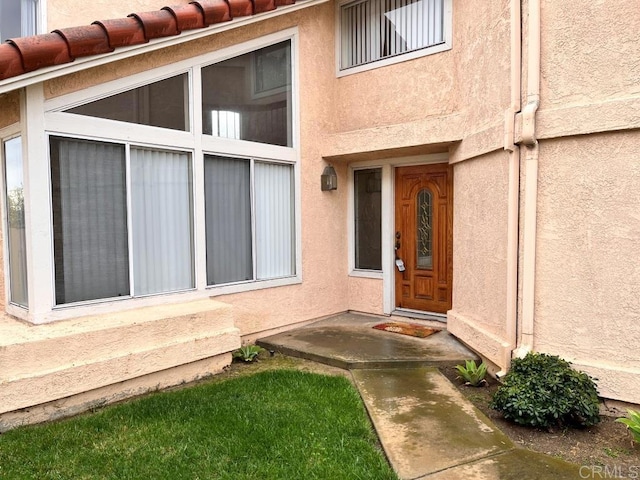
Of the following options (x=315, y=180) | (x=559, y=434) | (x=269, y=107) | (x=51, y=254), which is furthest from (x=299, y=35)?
(x=559, y=434)

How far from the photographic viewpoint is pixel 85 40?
4.50m

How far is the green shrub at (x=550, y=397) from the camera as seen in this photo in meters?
4.27

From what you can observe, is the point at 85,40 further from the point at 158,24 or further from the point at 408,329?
the point at 408,329

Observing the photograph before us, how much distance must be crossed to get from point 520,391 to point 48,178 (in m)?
5.29

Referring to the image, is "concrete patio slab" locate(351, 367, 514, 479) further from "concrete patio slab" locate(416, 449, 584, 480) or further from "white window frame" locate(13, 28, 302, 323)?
"white window frame" locate(13, 28, 302, 323)

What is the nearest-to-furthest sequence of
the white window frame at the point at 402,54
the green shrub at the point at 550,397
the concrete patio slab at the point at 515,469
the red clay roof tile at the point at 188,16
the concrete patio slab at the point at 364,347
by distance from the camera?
the concrete patio slab at the point at 515,469, the green shrub at the point at 550,397, the red clay roof tile at the point at 188,16, the concrete patio slab at the point at 364,347, the white window frame at the point at 402,54

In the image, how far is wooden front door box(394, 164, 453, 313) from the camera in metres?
7.70

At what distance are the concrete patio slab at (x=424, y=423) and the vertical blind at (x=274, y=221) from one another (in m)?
2.40

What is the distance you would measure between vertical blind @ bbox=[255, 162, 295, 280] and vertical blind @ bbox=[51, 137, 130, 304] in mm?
2158

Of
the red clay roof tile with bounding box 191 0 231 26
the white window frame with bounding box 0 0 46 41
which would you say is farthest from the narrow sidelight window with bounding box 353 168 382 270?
the white window frame with bounding box 0 0 46 41

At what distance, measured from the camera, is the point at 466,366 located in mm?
5660

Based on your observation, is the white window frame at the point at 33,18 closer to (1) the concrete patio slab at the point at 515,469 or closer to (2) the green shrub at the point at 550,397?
(1) the concrete patio slab at the point at 515,469

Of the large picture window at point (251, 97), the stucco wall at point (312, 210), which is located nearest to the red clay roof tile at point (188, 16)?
the large picture window at point (251, 97)

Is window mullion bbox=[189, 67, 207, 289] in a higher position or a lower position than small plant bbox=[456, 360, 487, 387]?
higher
